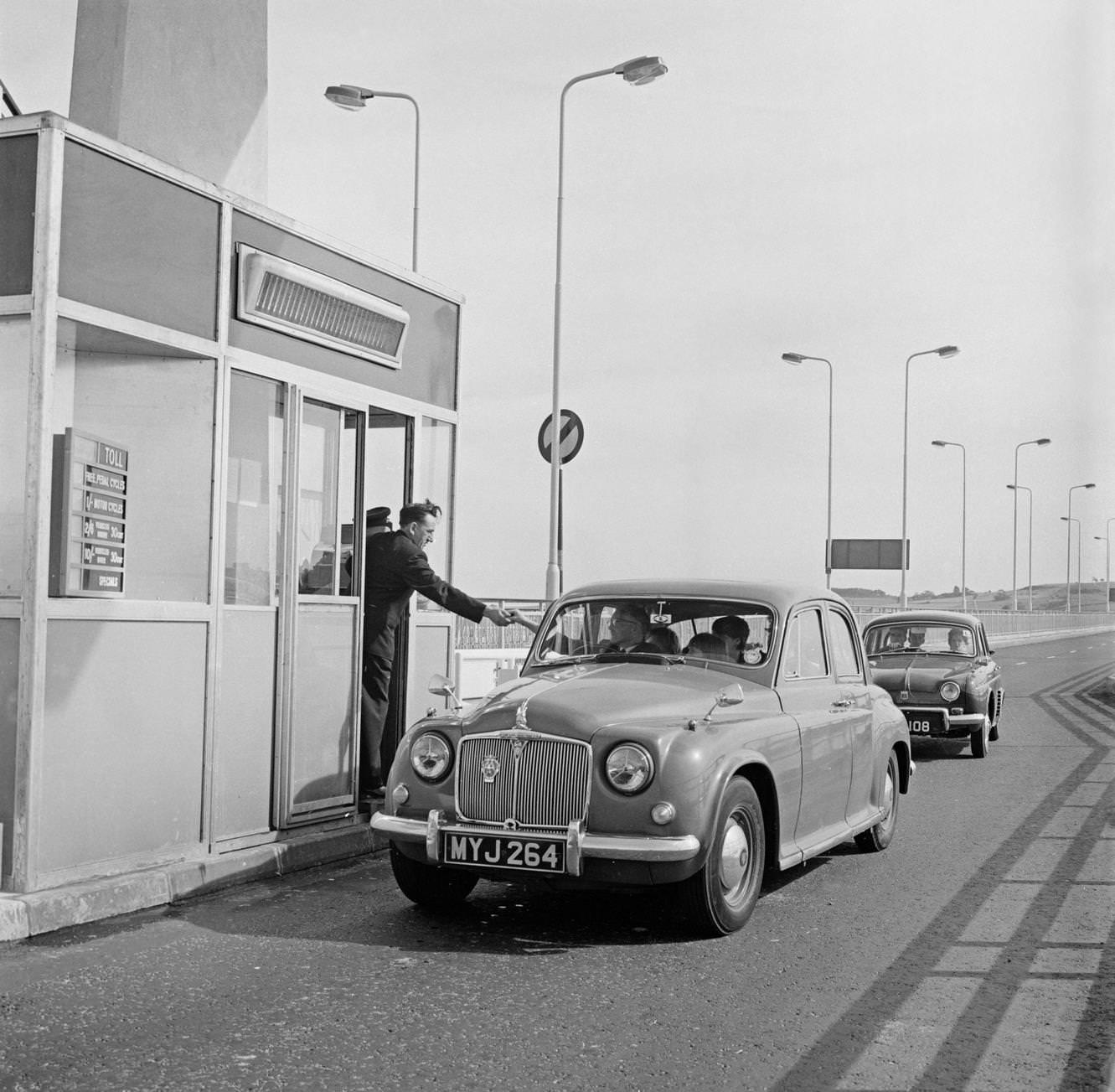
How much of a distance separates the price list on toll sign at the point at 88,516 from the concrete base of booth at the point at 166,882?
140 cm

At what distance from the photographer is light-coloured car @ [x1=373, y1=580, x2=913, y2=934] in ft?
18.9

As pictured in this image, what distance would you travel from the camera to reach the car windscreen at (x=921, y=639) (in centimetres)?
1540

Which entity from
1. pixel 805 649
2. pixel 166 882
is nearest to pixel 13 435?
pixel 166 882

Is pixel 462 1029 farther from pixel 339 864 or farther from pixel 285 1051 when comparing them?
pixel 339 864

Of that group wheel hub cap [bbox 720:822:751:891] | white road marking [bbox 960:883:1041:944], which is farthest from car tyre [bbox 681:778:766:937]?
white road marking [bbox 960:883:1041:944]

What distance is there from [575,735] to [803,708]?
1.73 meters

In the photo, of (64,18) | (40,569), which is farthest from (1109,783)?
(64,18)

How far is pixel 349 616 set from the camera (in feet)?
28.1

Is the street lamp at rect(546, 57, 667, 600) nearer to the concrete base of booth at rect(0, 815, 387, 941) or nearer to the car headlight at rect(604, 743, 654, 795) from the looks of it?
the concrete base of booth at rect(0, 815, 387, 941)

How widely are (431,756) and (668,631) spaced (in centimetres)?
Answer: 175

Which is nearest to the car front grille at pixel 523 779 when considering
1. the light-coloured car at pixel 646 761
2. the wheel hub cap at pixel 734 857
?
the light-coloured car at pixel 646 761

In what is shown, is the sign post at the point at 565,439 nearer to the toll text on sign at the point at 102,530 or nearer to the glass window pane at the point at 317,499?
the glass window pane at the point at 317,499

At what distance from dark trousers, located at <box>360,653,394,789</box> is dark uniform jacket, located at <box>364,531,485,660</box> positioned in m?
0.08

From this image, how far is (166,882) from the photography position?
6.58 m
